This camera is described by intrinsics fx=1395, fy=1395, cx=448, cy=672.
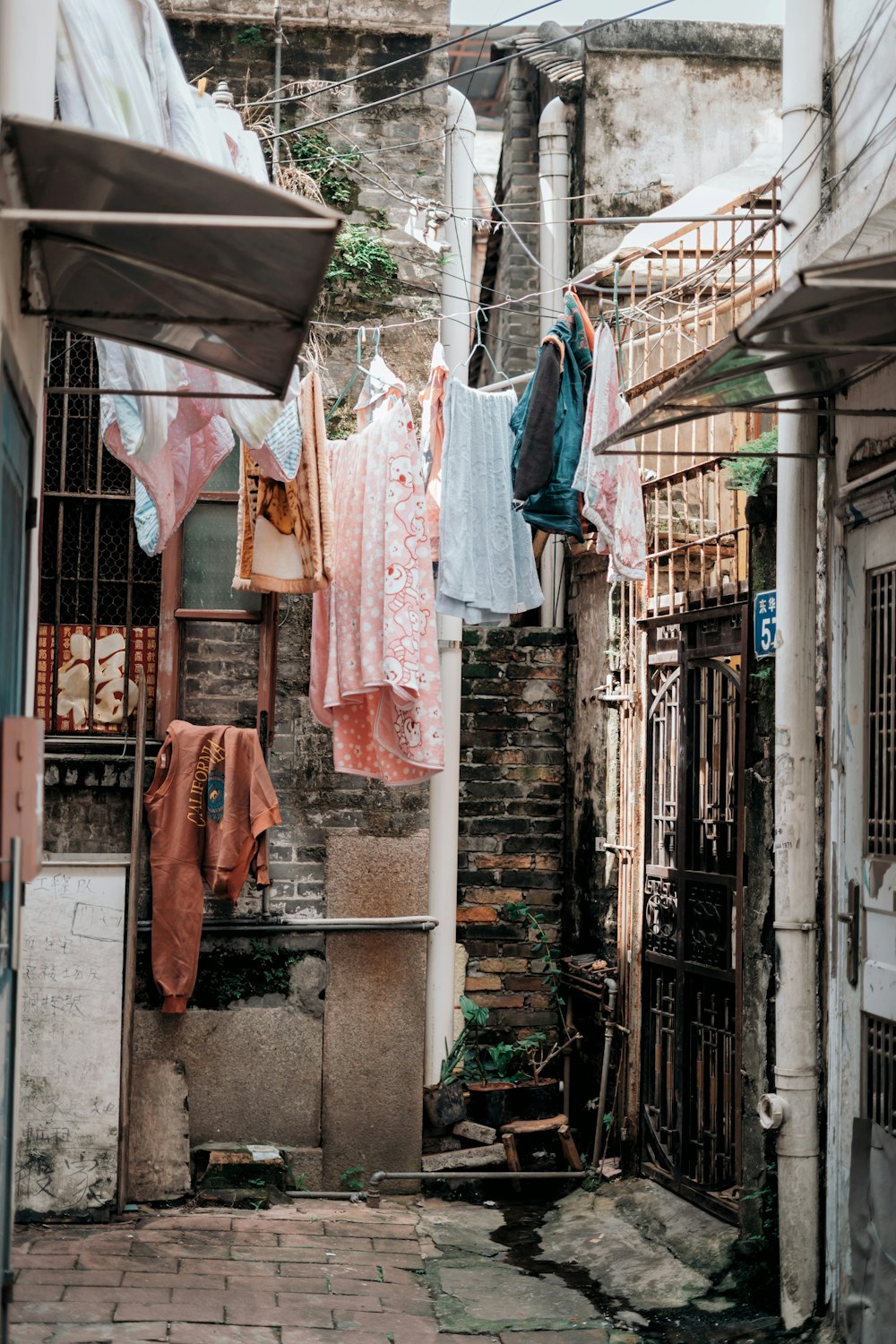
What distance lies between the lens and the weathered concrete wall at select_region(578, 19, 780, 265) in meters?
10.2

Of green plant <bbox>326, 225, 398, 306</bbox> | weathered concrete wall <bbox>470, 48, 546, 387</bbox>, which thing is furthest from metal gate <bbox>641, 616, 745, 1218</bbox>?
weathered concrete wall <bbox>470, 48, 546, 387</bbox>

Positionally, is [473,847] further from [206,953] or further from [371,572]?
[371,572]

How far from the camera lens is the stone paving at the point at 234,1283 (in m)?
5.39

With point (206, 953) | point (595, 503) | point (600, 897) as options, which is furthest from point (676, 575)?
point (206, 953)

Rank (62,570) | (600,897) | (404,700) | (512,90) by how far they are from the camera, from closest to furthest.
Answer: (404,700) → (62,570) → (600,897) → (512,90)

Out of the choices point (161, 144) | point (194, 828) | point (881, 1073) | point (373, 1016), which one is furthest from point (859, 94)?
point (373, 1016)

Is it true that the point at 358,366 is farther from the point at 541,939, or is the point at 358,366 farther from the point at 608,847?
the point at 541,939

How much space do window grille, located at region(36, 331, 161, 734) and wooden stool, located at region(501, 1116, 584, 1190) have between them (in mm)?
3090

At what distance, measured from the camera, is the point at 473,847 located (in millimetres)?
8711

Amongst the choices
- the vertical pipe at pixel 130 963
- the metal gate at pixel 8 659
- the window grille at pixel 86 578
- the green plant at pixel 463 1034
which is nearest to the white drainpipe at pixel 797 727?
the green plant at pixel 463 1034

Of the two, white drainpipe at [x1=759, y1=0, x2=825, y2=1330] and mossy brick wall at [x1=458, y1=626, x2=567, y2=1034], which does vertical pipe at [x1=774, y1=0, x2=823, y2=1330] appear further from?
mossy brick wall at [x1=458, y1=626, x2=567, y2=1034]

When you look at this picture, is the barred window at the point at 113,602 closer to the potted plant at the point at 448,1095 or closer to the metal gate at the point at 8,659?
the potted plant at the point at 448,1095

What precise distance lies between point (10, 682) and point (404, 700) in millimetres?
2845

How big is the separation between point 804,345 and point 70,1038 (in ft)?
16.0
